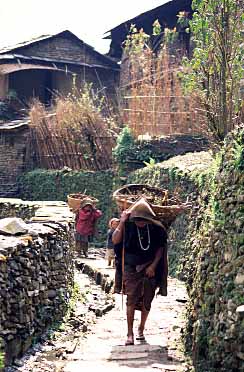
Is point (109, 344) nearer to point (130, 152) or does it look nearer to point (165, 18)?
point (130, 152)

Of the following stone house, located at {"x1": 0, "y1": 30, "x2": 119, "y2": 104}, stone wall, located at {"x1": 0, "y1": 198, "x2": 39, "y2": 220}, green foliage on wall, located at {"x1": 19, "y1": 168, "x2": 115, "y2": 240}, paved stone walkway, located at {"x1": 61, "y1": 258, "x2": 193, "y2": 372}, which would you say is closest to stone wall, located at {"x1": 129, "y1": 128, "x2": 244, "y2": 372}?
paved stone walkway, located at {"x1": 61, "y1": 258, "x2": 193, "y2": 372}

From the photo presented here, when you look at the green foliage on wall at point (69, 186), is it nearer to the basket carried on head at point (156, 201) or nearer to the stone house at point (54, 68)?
the stone house at point (54, 68)

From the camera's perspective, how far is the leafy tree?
37.2ft

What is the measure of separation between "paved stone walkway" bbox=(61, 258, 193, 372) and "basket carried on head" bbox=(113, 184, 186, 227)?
1254 millimetres

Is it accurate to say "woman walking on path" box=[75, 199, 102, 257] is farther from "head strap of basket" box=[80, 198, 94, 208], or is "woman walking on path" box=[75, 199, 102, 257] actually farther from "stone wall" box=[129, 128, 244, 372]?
"stone wall" box=[129, 128, 244, 372]

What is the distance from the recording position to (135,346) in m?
6.82

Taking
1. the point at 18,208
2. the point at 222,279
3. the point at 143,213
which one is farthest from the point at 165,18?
the point at 222,279

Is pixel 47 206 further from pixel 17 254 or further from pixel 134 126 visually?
pixel 134 126

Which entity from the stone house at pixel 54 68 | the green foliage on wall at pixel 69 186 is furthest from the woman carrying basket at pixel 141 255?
the stone house at pixel 54 68

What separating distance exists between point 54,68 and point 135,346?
20.6 metres

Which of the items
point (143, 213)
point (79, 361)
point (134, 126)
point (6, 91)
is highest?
point (6, 91)

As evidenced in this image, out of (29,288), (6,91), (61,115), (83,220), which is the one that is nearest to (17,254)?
(29,288)

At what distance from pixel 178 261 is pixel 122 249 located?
4.80 metres

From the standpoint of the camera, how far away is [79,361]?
21.2 feet
